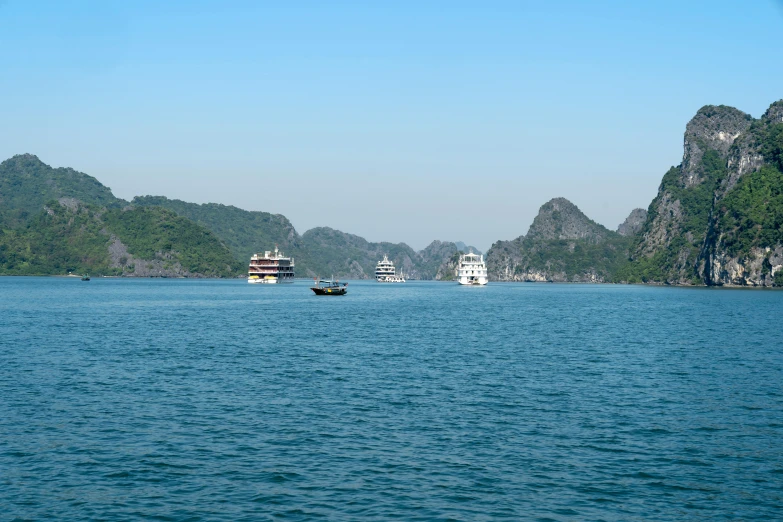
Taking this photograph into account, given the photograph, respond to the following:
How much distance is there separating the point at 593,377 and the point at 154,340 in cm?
4532

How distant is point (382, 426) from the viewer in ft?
115

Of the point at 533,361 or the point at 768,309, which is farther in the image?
the point at 768,309

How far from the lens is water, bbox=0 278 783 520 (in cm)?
2464

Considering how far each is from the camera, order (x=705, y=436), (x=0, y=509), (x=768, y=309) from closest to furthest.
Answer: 1. (x=0, y=509)
2. (x=705, y=436)
3. (x=768, y=309)

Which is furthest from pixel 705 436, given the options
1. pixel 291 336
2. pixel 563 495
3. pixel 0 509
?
pixel 291 336

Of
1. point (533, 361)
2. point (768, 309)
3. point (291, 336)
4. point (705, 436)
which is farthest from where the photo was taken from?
point (768, 309)

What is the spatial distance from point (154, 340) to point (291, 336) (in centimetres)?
1482

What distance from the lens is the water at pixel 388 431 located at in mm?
24641

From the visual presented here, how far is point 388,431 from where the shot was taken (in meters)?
34.0

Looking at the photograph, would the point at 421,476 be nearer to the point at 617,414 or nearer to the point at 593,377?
the point at 617,414

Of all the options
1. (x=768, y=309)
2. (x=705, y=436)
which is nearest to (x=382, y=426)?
(x=705, y=436)

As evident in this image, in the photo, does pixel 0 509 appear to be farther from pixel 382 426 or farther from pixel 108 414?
pixel 382 426

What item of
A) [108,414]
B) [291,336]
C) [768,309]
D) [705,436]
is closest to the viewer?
→ [705,436]

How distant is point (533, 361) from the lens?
5969 cm
